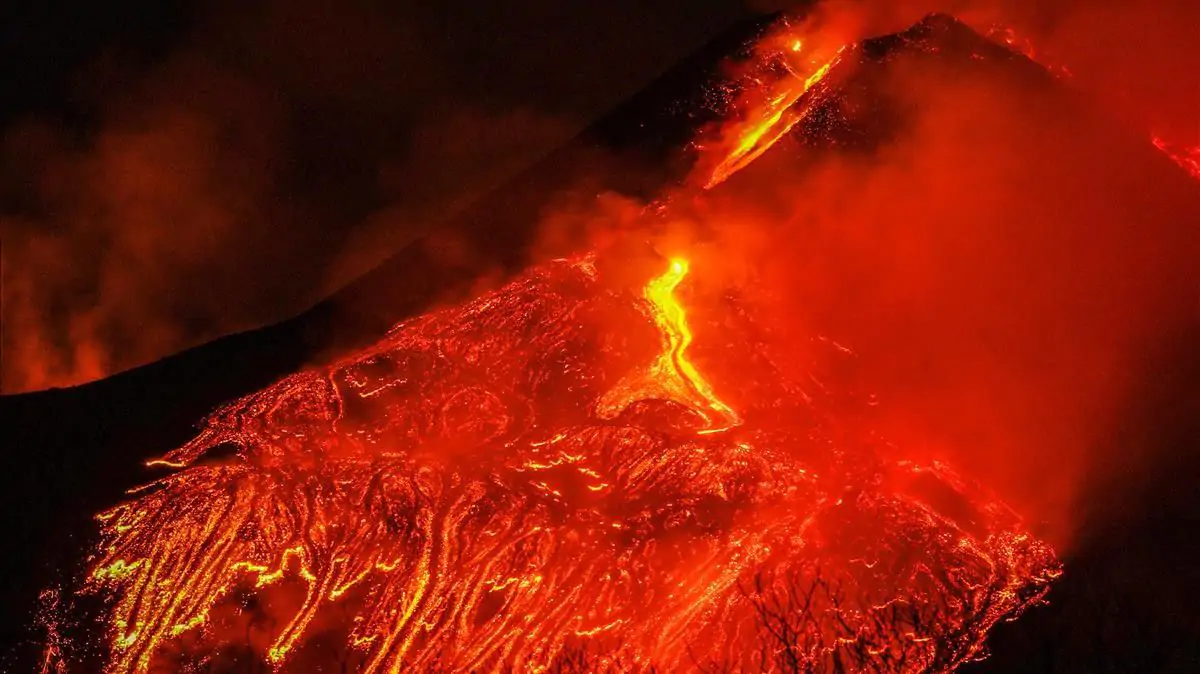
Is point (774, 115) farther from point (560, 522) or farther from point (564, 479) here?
point (560, 522)

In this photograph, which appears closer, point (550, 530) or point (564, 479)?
point (550, 530)

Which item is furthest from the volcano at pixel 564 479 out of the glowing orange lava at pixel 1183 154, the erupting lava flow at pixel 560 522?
the glowing orange lava at pixel 1183 154

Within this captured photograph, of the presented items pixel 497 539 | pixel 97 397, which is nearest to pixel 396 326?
pixel 97 397

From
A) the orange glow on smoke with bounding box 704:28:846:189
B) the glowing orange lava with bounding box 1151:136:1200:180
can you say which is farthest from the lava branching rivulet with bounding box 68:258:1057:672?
the glowing orange lava with bounding box 1151:136:1200:180

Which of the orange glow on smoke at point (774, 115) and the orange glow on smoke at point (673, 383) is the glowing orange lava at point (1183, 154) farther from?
the orange glow on smoke at point (673, 383)

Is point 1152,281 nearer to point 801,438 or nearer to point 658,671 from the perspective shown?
point 801,438

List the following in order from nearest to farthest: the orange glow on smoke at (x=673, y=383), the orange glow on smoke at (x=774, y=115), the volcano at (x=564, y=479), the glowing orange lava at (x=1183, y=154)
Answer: the volcano at (x=564, y=479)
the orange glow on smoke at (x=673, y=383)
the glowing orange lava at (x=1183, y=154)
the orange glow on smoke at (x=774, y=115)

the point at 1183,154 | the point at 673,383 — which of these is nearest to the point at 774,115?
the point at 1183,154
